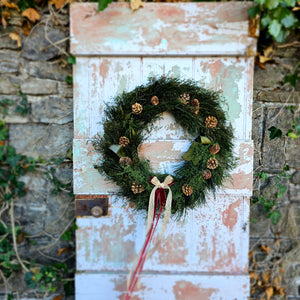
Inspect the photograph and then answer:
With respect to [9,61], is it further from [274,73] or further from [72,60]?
[274,73]

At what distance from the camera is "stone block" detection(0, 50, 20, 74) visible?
1681mm

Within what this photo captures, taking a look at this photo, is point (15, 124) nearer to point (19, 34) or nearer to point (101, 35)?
point (19, 34)

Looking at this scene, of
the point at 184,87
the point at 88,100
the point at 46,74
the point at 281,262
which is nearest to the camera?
the point at 184,87

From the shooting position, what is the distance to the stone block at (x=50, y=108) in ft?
5.52

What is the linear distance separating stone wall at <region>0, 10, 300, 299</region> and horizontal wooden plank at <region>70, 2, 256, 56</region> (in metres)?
0.23

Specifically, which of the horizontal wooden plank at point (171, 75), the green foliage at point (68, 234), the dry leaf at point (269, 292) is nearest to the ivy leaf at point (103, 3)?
the horizontal wooden plank at point (171, 75)

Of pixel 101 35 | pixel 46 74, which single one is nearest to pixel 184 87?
pixel 101 35

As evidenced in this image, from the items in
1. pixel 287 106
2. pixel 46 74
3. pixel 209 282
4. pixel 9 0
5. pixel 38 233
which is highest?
pixel 9 0

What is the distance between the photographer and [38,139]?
172 cm

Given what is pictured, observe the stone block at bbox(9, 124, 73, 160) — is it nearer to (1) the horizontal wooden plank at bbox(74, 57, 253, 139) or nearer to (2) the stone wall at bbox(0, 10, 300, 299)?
(2) the stone wall at bbox(0, 10, 300, 299)

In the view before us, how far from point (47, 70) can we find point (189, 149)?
0.98m

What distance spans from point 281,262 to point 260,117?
3.31 feet

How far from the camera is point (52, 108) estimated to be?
66.9 inches


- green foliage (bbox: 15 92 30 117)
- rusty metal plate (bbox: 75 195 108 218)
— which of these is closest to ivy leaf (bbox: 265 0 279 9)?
rusty metal plate (bbox: 75 195 108 218)
